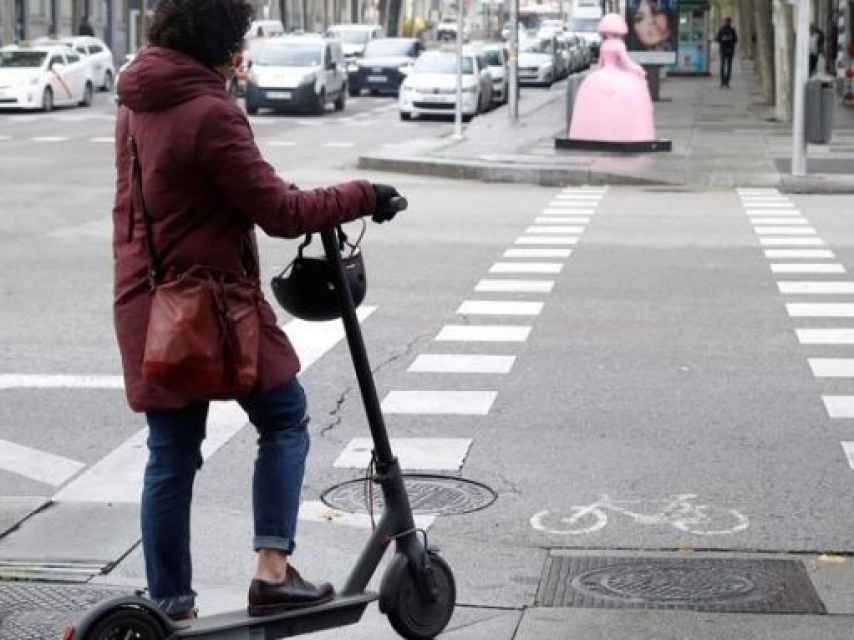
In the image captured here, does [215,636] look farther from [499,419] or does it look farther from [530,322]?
[530,322]

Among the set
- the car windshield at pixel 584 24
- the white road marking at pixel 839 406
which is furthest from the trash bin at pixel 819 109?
the car windshield at pixel 584 24

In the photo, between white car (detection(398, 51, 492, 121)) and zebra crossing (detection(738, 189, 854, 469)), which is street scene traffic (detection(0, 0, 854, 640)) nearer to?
zebra crossing (detection(738, 189, 854, 469))

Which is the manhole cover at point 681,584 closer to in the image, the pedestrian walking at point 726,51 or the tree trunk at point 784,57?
the tree trunk at point 784,57

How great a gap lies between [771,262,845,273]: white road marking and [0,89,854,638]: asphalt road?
106 millimetres

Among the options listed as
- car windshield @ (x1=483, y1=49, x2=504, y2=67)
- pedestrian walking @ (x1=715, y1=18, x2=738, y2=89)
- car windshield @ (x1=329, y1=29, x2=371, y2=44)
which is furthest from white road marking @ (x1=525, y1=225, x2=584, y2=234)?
car windshield @ (x1=329, y1=29, x2=371, y2=44)

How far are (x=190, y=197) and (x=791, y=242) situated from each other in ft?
38.8

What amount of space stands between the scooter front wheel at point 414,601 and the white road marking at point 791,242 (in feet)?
35.8

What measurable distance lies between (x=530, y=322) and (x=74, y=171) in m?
13.9

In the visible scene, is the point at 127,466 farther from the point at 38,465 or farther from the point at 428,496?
the point at 428,496

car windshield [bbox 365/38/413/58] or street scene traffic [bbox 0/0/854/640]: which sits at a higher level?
car windshield [bbox 365/38/413/58]

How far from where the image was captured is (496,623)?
17.9 feet

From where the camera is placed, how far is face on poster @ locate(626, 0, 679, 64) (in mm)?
38938

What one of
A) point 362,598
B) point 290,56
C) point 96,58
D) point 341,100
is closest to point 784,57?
point 290,56

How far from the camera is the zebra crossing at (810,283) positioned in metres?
9.74
